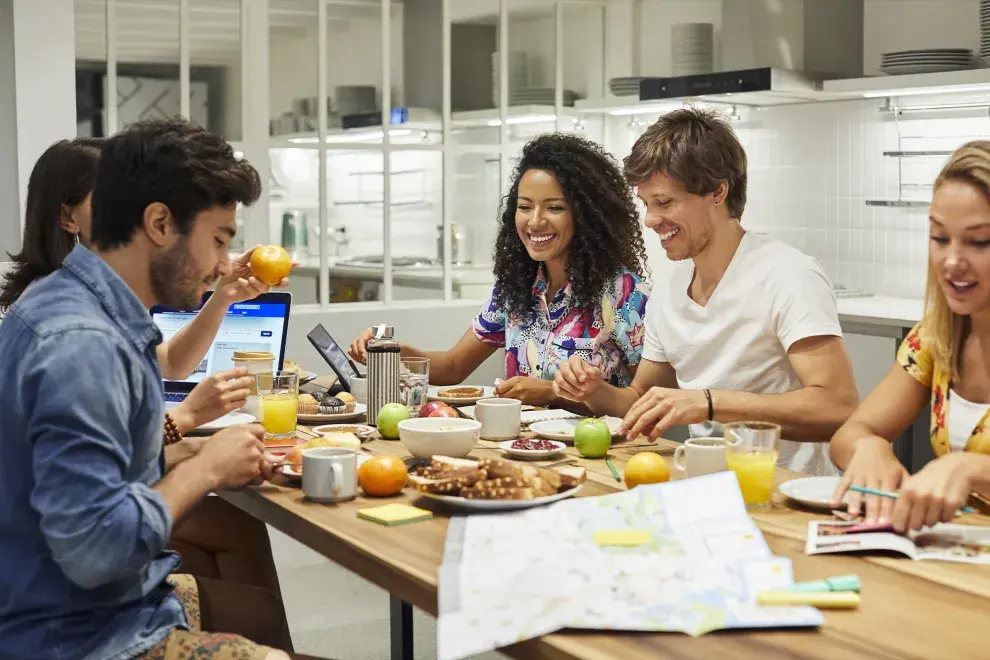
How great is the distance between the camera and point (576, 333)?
9.87 ft

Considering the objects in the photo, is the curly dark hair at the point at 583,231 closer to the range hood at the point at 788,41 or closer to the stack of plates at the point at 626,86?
the range hood at the point at 788,41

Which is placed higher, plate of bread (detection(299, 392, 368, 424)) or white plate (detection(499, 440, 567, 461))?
plate of bread (detection(299, 392, 368, 424))

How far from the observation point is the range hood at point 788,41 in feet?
16.6

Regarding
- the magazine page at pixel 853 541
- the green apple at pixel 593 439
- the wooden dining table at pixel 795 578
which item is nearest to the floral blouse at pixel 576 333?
the green apple at pixel 593 439

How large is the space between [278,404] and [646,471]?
2.82 feet

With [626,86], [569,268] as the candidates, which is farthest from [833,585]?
[626,86]

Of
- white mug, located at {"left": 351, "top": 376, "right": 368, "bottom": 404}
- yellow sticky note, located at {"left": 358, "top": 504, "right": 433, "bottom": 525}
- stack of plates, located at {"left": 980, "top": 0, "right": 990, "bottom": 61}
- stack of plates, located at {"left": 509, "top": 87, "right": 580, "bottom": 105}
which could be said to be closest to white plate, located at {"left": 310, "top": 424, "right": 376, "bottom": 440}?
white mug, located at {"left": 351, "top": 376, "right": 368, "bottom": 404}

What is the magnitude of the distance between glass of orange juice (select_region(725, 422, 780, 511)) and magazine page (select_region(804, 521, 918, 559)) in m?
0.15

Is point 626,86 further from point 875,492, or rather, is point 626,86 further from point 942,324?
point 875,492

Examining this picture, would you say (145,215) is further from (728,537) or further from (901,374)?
(901,374)

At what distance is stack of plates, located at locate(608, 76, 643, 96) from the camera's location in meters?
5.42

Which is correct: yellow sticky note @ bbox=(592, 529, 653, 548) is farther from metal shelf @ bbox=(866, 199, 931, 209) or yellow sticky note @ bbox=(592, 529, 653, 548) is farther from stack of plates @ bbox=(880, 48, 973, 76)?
metal shelf @ bbox=(866, 199, 931, 209)

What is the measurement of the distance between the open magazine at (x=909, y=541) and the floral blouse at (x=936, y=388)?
0.33 meters

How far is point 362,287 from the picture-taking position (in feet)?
16.8
